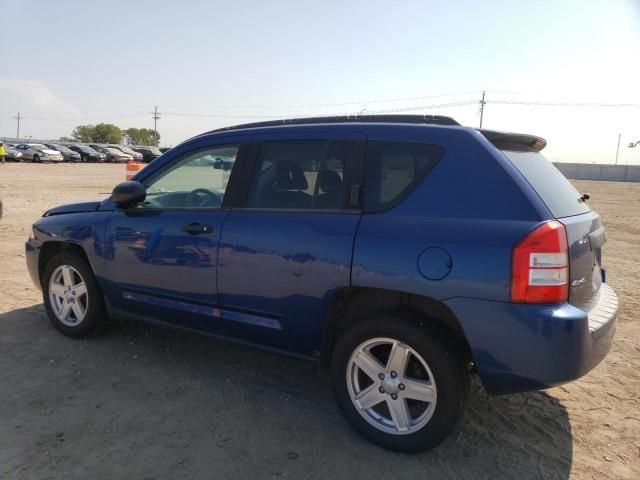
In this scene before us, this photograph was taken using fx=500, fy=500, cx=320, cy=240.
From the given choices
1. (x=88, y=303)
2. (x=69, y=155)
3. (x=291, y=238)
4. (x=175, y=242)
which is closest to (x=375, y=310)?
(x=291, y=238)

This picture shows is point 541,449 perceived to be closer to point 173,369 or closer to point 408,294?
point 408,294

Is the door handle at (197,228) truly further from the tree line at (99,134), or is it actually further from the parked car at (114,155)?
the tree line at (99,134)

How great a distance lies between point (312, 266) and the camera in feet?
9.64

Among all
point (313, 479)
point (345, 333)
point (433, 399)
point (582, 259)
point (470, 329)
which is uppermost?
point (582, 259)

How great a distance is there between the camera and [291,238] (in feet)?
9.96

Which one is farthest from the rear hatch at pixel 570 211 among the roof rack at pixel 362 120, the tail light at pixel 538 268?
the roof rack at pixel 362 120

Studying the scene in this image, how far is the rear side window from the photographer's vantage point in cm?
279

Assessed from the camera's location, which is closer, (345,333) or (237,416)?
(345,333)

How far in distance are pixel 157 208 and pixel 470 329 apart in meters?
2.43

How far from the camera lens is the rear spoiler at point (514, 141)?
2.83 m

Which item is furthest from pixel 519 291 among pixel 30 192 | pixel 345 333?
pixel 30 192

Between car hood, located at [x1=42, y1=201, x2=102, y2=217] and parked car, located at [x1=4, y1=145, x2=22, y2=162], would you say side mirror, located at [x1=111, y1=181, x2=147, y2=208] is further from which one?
parked car, located at [x1=4, y1=145, x2=22, y2=162]

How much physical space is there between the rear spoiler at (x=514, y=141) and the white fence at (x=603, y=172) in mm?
76015

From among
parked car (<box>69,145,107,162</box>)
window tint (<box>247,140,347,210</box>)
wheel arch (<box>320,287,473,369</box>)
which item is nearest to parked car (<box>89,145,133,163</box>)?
parked car (<box>69,145,107,162</box>)
